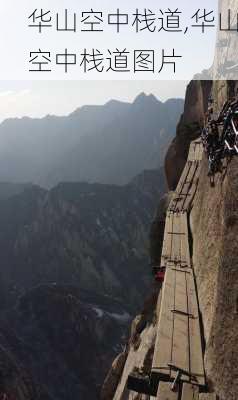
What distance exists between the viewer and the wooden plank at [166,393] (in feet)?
26.9

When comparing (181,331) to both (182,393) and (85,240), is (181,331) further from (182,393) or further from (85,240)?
(85,240)

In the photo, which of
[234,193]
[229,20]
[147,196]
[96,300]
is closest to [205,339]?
[234,193]

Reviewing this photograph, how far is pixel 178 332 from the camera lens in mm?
9805

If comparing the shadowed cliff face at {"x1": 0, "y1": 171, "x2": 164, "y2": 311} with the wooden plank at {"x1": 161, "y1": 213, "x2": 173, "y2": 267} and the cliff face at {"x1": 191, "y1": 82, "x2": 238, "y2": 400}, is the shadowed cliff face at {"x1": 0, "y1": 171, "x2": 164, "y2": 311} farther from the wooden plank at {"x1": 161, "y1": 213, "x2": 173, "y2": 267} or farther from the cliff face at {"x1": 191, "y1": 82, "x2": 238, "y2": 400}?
the cliff face at {"x1": 191, "y1": 82, "x2": 238, "y2": 400}

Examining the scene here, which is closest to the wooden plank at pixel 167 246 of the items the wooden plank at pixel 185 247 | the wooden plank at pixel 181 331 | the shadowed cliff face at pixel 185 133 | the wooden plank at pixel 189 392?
the wooden plank at pixel 185 247

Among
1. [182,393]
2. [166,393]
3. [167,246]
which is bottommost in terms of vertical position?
[166,393]

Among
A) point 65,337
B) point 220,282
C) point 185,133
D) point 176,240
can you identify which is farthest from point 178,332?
point 65,337

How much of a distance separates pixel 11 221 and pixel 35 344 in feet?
273

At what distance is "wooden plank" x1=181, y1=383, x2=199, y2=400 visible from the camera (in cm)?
799

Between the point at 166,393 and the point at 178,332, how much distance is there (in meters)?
1.67

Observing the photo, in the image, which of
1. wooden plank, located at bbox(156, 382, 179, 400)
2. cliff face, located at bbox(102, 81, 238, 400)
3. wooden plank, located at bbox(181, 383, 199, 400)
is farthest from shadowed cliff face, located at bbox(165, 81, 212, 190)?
wooden plank, located at bbox(181, 383, 199, 400)

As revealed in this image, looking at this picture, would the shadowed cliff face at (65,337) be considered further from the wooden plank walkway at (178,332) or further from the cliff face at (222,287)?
the cliff face at (222,287)

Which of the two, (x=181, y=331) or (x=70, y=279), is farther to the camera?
(x=70, y=279)

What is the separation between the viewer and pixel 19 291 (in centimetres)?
11200
